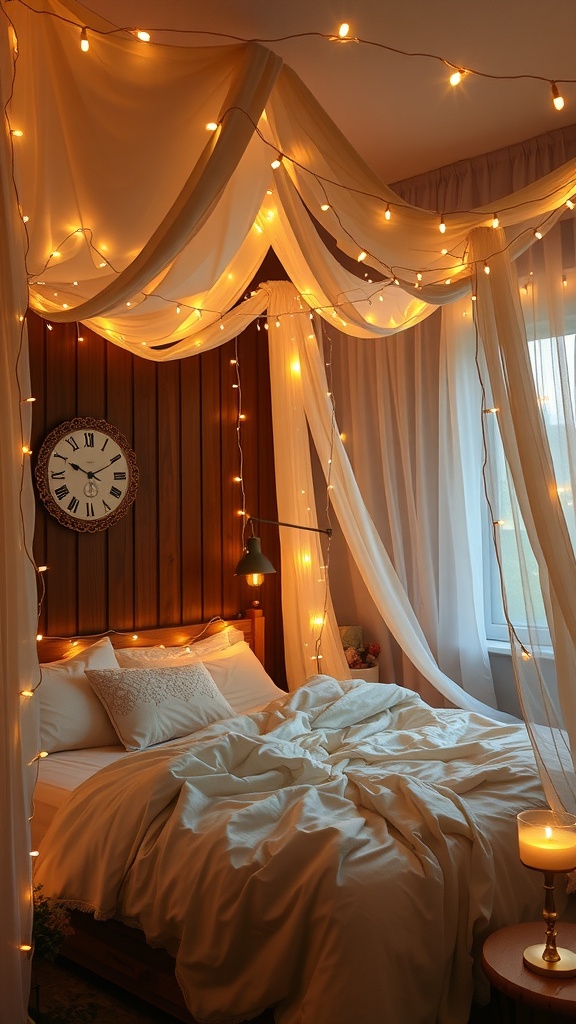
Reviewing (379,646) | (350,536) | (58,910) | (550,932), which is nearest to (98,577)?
(350,536)

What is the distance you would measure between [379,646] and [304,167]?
289 centimetres

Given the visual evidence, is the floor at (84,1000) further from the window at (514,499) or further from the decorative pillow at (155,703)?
the window at (514,499)

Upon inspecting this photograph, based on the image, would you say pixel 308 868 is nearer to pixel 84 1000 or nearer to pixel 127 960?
pixel 127 960

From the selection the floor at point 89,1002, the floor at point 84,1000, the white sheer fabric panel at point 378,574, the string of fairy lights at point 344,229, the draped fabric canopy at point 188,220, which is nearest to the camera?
the draped fabric canopy at point 188,220

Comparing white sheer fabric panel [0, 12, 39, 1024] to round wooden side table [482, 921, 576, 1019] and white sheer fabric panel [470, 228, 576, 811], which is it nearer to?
round wooden side table [482, 921, 576, 1019]

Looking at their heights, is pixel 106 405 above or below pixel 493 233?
below

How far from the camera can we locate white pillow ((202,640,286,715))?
413 cm

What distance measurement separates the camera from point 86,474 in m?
4.08

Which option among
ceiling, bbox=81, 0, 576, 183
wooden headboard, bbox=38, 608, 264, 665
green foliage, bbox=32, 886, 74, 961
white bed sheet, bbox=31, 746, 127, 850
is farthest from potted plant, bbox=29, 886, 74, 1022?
ceiling, bbox=81, 0, 576, 183

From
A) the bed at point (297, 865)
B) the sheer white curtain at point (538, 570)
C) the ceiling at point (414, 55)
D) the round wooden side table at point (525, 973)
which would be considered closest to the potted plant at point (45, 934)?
the bed at point (297, 865)

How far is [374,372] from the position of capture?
489 centimetres

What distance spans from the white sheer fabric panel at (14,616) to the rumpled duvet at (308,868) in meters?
0.56

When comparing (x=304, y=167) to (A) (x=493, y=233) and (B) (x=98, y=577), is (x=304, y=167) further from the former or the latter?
(B) (x=98, y=577)

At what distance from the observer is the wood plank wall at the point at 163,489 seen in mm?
3980
